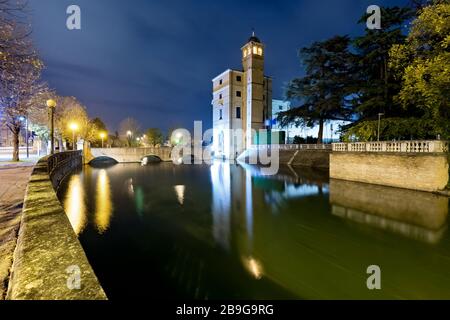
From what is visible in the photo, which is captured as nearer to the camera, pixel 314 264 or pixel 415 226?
pixel 314 264

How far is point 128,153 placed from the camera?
127 feet

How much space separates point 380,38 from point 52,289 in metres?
25.1

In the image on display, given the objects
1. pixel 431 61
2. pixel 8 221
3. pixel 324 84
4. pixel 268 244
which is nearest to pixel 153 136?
pixel 324 84

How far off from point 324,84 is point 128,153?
30.4 meters

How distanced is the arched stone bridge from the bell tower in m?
15.0

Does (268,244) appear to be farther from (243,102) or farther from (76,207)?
(243,102)

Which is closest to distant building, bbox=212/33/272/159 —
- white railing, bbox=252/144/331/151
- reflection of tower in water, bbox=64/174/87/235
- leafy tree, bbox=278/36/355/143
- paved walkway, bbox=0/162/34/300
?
white railing, bbox=252/144/331/151

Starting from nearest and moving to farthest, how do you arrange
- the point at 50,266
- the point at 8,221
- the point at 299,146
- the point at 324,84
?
the point at 50,266
the point at 8,221
the point at 324,84
the point at 299,146

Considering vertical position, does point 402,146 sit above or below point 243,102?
below

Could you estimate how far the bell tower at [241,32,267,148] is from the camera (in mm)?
41656

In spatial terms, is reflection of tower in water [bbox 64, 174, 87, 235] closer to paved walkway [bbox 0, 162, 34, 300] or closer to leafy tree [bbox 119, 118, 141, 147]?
paved walkway [bbox 0, 162, 34, 300]

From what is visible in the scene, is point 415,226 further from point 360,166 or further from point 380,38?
point 380,38
